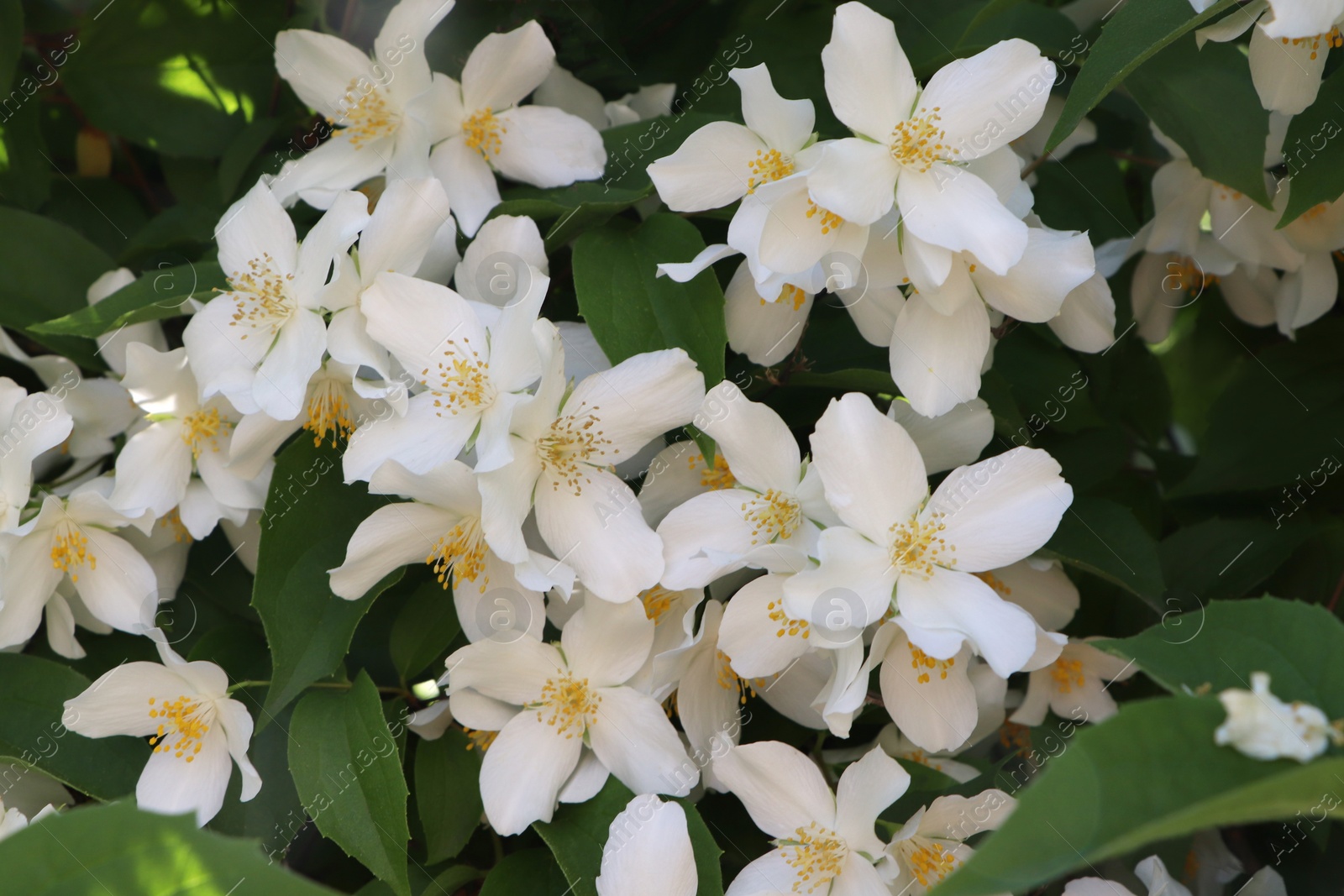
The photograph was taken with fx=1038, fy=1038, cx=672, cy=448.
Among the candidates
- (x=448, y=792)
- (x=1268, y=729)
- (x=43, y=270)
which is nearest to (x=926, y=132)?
(x=1268, y=729)

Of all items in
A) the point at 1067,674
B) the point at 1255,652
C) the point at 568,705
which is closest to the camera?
the point at 1255,652

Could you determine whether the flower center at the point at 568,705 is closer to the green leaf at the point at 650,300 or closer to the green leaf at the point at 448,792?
the green leaf at the point at 448,792

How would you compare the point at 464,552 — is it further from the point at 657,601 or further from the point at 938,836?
the point at 938,836

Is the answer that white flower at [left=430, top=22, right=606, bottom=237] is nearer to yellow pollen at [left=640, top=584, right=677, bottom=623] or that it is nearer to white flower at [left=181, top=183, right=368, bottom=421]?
white flower at [left=181, top=183, right=368, bottom=421]

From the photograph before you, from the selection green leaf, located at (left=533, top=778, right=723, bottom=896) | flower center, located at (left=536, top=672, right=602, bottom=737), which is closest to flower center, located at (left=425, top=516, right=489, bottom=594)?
flower center, located at (left=536, top=672, right=602, bottom=737)

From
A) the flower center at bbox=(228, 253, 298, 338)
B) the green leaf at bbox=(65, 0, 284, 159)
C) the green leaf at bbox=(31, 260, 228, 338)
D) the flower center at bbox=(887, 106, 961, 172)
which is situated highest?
the green leaf at bbox=(65, 0, 284, 159)

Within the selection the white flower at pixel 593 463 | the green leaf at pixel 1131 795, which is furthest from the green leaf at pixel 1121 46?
the green leaf at pixel 1131 795

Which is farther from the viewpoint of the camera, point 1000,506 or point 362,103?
point 362,103

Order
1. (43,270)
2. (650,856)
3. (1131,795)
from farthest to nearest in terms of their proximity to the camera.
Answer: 1. (43,270)
2. (650,856)
3. (1131,795)
